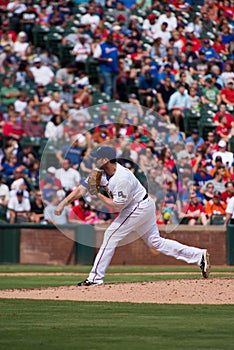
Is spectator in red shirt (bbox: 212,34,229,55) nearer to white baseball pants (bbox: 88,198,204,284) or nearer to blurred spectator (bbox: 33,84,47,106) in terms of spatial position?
blurred spectator (bbox: 33,84,47,106)

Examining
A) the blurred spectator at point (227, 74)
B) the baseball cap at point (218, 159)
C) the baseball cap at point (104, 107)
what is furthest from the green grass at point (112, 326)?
the blurred spectator at point (227, 74)

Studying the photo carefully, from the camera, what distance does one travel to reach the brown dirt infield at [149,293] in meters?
12.0

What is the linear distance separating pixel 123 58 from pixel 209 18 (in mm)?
4111

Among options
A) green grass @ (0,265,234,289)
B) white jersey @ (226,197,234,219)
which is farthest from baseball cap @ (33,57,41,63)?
white jersey @ (226,197,234,219)

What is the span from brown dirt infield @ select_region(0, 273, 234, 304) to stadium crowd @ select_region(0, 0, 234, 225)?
23.2ft

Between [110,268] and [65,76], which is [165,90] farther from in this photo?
[110,268]

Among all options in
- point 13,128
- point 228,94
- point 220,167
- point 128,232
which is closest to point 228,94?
point 228,94

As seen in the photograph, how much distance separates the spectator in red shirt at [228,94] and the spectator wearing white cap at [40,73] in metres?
4.43

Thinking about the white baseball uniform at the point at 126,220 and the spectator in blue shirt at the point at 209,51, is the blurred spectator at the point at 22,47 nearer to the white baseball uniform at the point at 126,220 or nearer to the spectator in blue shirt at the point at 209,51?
the spectator in blue shirt at the point at 209,51

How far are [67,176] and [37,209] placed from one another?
3.05 feet

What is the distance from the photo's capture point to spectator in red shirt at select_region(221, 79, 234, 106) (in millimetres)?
25688

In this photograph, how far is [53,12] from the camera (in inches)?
1019

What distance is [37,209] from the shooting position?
21.3m

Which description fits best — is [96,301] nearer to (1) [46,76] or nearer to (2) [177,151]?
(2) [177,151]
